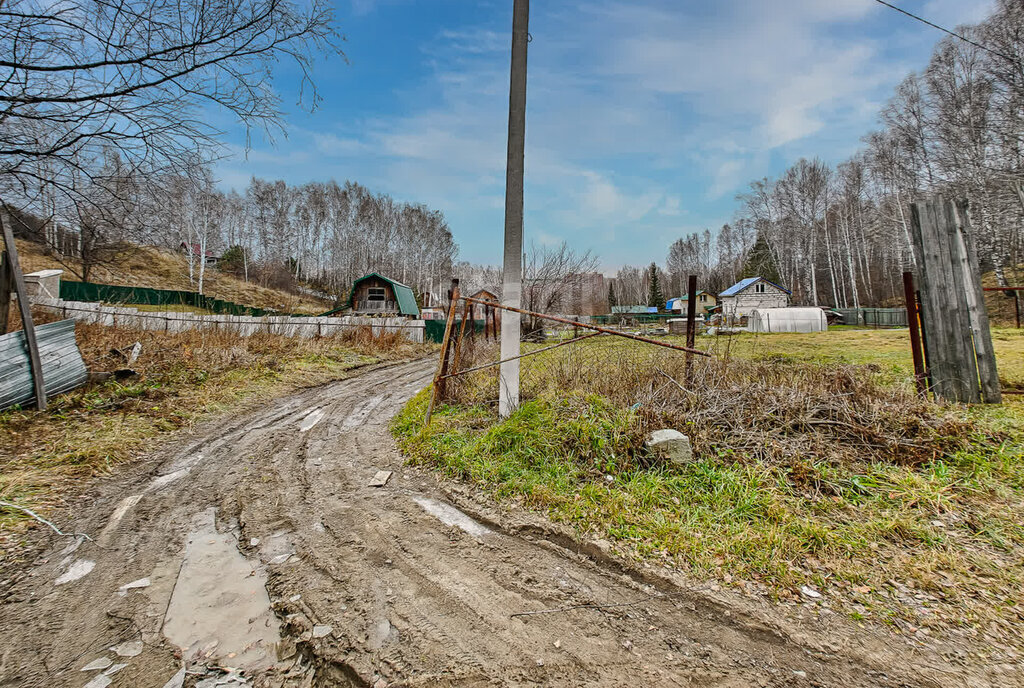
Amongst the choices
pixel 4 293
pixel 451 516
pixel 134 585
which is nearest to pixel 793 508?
pixel 451 516

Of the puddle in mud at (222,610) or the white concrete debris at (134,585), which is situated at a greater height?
the puddle in mud at (222,610)

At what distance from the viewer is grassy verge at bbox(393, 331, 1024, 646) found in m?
2.13

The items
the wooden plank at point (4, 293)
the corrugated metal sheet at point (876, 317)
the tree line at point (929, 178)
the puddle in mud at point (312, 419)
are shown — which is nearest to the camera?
the wooden plank at point (4, 293)

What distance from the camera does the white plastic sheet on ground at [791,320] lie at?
25.4m

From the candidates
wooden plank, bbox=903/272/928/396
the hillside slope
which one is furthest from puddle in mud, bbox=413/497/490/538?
the hillside slope

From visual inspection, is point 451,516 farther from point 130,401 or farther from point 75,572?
point 130,401

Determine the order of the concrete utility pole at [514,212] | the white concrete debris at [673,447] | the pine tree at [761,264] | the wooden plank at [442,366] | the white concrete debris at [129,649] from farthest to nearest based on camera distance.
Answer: the pine tree at [761,264] → the wooden plank at [442,366] → the concrete utility pole at [514,212] → the white concrete debris at [673,447] → the white concrete debris at [129,649]

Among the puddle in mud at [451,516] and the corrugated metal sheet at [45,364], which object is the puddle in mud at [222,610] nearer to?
the puddle in mud at [451,516]

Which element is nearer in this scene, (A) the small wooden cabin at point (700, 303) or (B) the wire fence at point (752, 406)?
(B) the wire fence at point (752, 406)

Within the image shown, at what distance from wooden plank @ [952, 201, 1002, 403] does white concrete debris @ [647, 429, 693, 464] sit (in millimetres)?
3998

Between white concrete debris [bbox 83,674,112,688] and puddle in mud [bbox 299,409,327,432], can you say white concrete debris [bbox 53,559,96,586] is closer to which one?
white concrete debris [bbox 83,674,112,688]

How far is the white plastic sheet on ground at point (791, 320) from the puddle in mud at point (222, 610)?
29024 mm

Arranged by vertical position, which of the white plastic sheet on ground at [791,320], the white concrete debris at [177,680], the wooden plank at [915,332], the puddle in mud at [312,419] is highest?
the white plastic sheet on ground at [791,320]

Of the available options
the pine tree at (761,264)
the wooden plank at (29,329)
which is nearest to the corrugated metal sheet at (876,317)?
the pine tree at (761,264)
